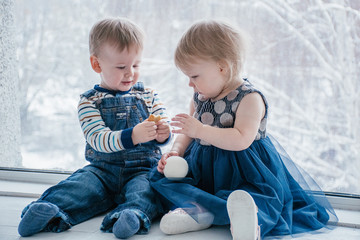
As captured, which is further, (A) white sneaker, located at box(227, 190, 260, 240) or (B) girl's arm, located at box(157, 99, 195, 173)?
(B) girl's arm, located at box(157, 99, 195, 173)

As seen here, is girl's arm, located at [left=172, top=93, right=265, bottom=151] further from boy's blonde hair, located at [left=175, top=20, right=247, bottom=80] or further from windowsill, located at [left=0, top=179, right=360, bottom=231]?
windowsill, located at [left=0, top=179, right=360, bottom=231]

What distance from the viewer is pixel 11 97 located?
1751 millimetres

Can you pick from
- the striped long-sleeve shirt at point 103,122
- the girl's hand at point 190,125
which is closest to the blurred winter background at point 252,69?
the striped long-sleeve shirt at point 103,122

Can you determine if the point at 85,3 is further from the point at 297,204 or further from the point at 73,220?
the point at 297,204

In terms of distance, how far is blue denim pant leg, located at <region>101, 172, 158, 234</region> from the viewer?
1172 millimetres

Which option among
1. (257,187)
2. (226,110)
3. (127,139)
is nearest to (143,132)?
(127,139)

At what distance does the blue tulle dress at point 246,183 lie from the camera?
1.17 metres

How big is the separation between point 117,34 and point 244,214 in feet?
2.26

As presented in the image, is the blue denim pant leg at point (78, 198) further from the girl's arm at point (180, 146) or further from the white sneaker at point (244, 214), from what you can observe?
the white sneaker at point (244, 214)

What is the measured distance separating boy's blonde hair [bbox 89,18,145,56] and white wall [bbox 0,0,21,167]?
0.52m

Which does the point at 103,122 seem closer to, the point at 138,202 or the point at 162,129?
the point at 162,129

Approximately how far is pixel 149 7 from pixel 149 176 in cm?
69

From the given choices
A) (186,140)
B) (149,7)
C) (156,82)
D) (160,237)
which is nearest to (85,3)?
(149,7)

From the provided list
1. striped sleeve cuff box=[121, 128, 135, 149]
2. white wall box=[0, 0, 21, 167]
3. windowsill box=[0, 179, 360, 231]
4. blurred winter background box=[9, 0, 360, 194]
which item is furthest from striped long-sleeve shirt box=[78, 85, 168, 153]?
white wall box=[0, 0, 21, 167]
